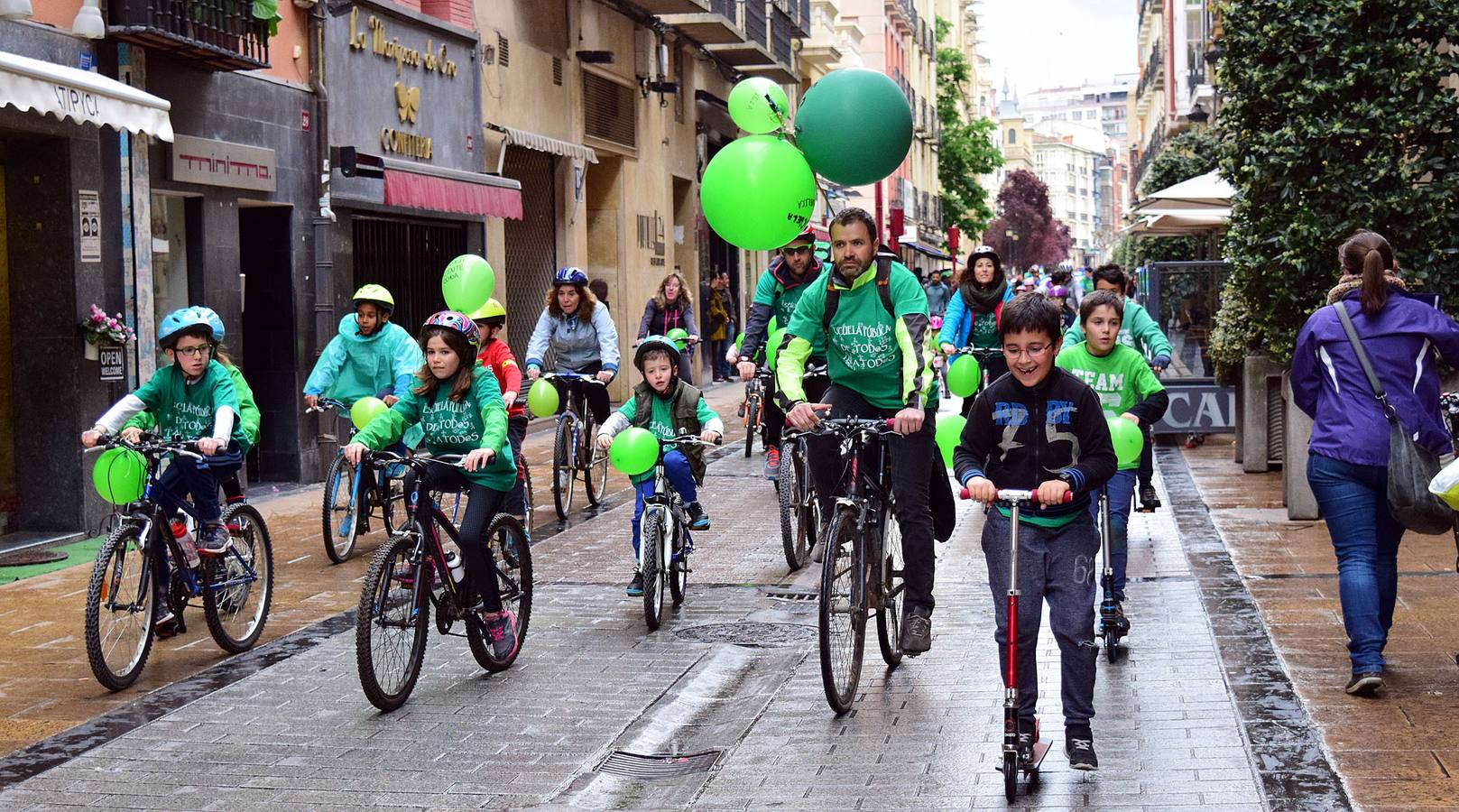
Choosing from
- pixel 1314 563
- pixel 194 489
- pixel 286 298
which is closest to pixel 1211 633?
pixel 1314 563

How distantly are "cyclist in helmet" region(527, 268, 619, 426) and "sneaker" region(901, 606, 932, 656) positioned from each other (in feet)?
17.3

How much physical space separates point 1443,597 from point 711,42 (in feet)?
73.2

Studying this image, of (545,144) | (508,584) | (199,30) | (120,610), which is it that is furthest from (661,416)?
(545,144)

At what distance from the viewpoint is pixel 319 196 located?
1529cm

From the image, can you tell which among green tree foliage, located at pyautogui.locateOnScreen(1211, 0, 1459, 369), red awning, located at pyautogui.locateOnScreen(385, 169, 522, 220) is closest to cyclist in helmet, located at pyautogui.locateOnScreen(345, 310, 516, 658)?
green tree foliage, located at pyautogui.locateOnScreen(1211, 0, 1459, 369)

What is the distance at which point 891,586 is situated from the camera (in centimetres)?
716

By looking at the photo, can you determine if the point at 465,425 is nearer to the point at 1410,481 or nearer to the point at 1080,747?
the point at 1080,747

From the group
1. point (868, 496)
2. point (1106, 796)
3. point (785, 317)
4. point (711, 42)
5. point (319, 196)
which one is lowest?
point (1106, 796)

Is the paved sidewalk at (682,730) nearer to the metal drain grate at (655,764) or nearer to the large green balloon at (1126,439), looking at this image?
the metal drain grate at (655,764)

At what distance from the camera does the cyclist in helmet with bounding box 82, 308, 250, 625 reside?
7.72 m

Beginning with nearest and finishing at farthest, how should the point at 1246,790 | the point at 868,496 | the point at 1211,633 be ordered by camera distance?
the point at 1246,790
the point at 868,496
the point at 1211,633

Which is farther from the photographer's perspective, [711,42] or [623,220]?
[711,42]

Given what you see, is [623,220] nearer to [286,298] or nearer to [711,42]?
[711,42]

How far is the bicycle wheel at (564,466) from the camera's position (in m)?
12.3
